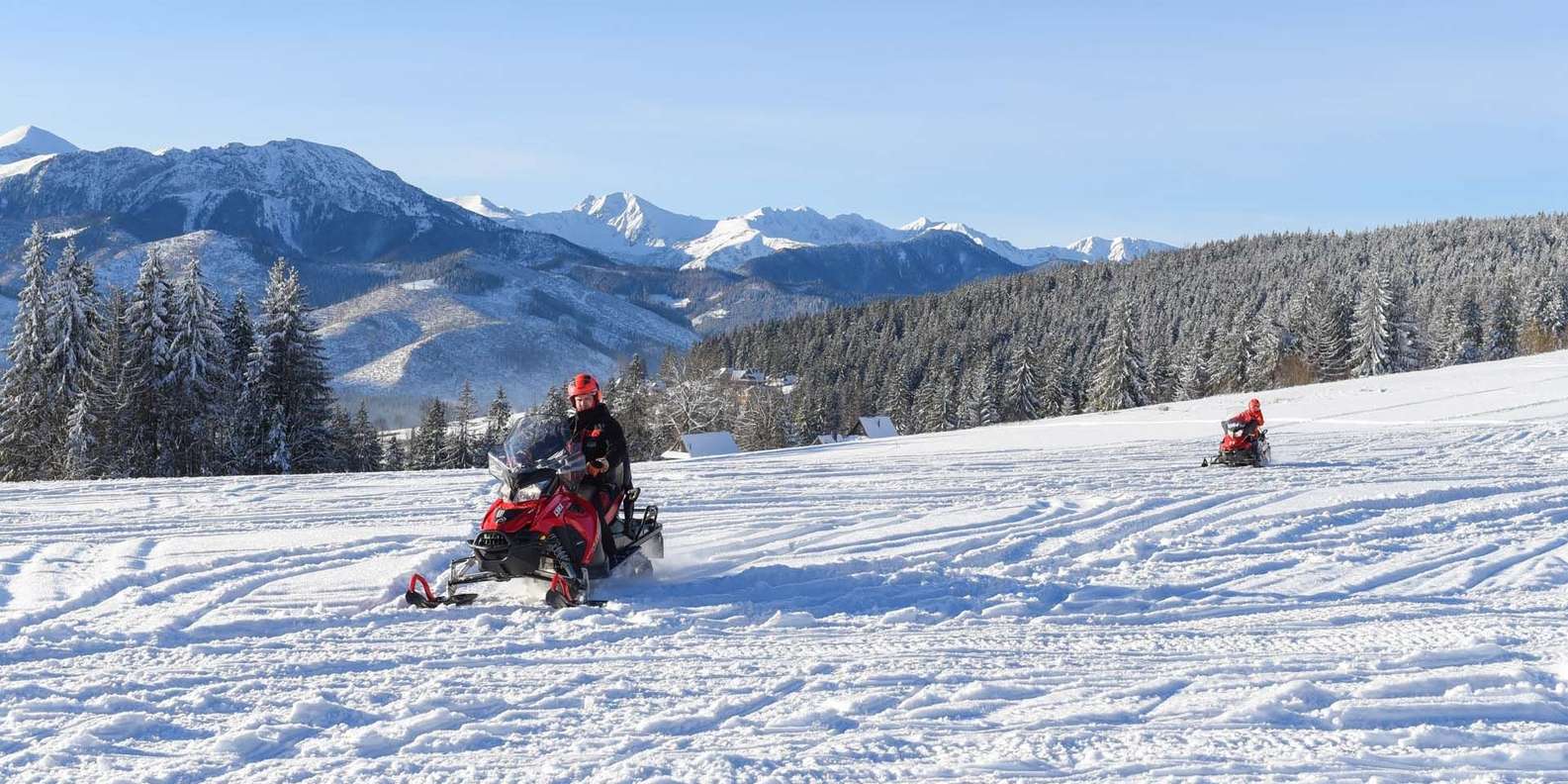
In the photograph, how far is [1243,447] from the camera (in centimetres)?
1575

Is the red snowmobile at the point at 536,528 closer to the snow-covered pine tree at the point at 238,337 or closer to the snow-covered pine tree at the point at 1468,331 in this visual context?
the snow-covered pine tree at the point at 238,337

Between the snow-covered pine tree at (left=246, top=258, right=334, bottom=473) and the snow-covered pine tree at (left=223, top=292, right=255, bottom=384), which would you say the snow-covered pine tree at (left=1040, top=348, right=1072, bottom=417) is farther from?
the snow-covered pine tree at (left=223, top=292, right=255, bottom=384)

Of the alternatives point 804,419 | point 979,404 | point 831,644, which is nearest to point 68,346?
point 831,644

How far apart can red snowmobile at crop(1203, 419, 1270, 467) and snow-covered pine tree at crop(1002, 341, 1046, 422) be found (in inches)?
2038

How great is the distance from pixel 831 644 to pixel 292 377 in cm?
3218

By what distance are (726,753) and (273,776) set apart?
1.88 metres

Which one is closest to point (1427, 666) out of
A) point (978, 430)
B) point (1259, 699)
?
point (1259, 699)

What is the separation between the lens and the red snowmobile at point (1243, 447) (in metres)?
15.7

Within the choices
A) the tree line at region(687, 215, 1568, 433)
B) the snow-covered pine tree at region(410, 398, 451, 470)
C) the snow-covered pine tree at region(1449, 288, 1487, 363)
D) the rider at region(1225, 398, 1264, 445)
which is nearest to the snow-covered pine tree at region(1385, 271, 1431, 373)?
the tree line at region(687, 215, 1568, 433)

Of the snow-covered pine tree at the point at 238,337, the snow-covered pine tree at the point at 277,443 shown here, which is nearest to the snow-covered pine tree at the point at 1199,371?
the snow-covered pine tree at the point at 277,443

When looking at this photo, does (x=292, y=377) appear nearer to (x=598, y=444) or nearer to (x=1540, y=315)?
(x=598, y=444)

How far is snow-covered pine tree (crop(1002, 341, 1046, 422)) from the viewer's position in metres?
67.6

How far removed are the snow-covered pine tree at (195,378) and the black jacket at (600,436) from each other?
2788cm

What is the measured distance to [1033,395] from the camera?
67.8 m
